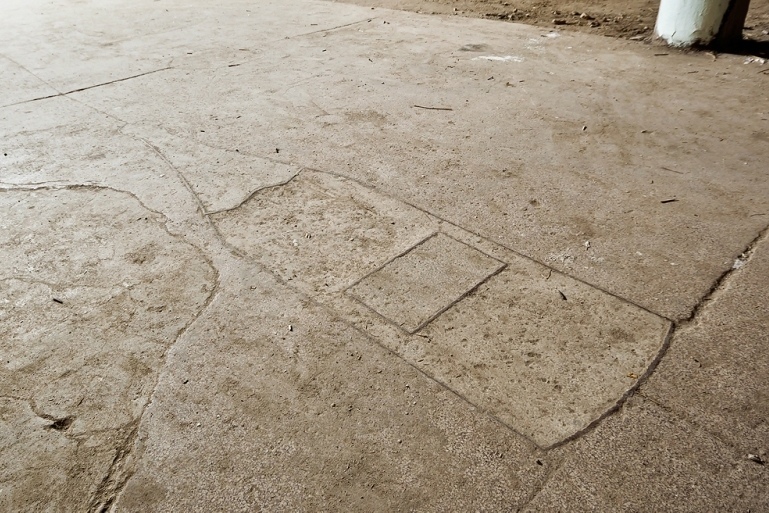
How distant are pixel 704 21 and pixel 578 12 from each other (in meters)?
1.82

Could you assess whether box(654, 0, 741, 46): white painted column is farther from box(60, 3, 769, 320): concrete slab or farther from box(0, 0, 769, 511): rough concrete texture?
box(0, 0, 769, 511): rough concrete texture

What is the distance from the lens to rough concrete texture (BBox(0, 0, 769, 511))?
6.05ft

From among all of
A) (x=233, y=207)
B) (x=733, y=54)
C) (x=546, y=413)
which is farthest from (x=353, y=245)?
(x=733, y=54)

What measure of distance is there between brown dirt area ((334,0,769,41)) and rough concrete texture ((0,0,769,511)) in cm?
121

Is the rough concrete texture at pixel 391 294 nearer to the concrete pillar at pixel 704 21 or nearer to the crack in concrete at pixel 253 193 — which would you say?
the crack in concrete at pixel 253 193

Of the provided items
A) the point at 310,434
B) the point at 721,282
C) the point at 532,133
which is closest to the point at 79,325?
the point at 310,434

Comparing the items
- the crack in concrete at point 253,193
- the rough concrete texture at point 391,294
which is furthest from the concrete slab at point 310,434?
the crack in concrete at point 253,193

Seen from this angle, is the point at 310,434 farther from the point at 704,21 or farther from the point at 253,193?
the point at 704,21

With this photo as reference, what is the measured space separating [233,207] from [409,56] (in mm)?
3011

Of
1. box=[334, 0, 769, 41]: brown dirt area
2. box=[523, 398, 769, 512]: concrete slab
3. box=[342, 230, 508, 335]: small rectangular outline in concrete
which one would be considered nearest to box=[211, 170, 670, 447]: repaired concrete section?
box=[342, 230, 508, 335]: small rectangular outline in concrete

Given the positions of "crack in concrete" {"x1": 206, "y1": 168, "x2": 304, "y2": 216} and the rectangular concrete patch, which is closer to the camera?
the rectangular concrete patch

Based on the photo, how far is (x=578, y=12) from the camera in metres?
6.58

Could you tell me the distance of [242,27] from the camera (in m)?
6.79

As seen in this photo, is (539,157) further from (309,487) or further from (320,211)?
(309,487)
